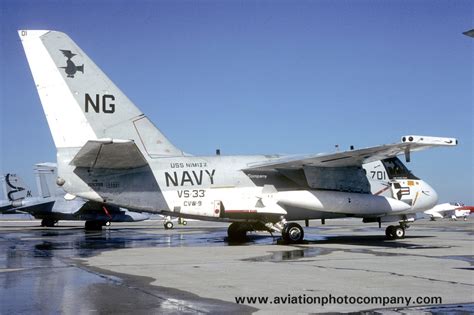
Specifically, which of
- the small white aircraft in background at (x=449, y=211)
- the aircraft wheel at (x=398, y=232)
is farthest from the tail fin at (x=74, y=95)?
the small white aircraft in background at (x=449, y=211)

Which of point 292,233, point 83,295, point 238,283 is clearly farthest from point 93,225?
point 83,295

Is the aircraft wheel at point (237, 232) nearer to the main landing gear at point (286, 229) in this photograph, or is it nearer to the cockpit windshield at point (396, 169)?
the main landing gear at point (286, 229)

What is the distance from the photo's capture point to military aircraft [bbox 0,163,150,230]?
3972 cm

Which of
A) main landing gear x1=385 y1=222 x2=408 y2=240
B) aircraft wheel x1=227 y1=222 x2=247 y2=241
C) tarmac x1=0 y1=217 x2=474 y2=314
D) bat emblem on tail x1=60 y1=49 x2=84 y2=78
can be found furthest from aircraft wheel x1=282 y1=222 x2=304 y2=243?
bat emblem on tail x1=60 y1=49 x2=84 y2=78

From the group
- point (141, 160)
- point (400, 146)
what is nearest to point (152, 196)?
point (141, 160)

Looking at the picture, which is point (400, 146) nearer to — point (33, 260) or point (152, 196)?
point (152, 196)

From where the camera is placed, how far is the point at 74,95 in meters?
18.3

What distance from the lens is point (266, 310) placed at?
7285 millimetres

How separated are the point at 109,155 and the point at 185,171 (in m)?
3.15

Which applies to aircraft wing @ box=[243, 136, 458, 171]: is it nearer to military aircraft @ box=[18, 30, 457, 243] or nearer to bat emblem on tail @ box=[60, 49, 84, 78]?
military aircraft @ box=[18, 30, 457, 243]

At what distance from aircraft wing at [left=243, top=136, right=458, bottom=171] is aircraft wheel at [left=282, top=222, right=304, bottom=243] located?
2211 millimetres

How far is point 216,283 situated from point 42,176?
38.5 meters

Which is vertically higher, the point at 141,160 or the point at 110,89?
the point at 110,89

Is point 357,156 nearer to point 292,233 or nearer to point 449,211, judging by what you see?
point 292,233
